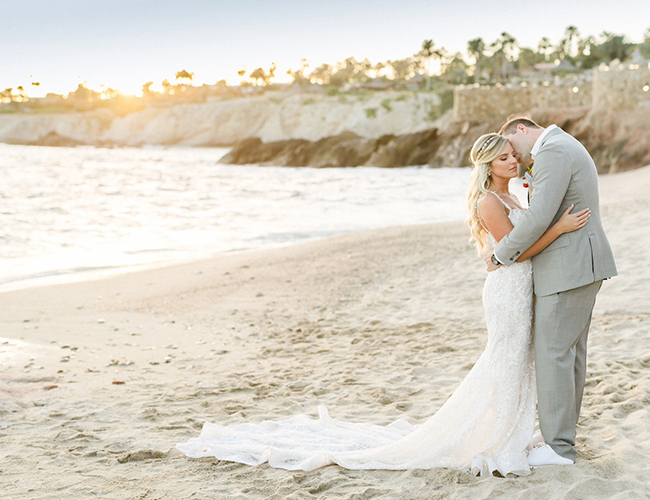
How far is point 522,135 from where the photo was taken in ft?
10.5

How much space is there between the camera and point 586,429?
12.4ft

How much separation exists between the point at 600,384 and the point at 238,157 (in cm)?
4972

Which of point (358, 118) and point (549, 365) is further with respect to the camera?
point (358, 118)

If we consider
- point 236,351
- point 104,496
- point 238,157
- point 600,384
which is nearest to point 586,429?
point 600,384

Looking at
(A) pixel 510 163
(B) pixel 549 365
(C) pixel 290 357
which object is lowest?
(C) pixel 290 357

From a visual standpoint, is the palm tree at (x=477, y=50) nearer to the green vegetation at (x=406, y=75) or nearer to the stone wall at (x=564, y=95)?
the green vegetation at (x=406, y=75)

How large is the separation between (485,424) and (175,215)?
1735cm

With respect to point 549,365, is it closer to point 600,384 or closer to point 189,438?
point 600,384

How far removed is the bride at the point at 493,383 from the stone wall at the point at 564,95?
119 feet

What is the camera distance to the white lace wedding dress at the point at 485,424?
317cm

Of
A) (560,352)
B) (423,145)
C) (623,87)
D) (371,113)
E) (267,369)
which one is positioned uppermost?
(371,113)

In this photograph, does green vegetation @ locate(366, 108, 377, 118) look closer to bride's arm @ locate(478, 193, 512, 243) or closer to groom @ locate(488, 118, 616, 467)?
groom @ locate(488, 118, 616, 467)

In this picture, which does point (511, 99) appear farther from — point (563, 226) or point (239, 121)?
point (239, 121)

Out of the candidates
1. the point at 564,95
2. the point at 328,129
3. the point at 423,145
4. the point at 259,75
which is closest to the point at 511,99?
the point at 564,95
